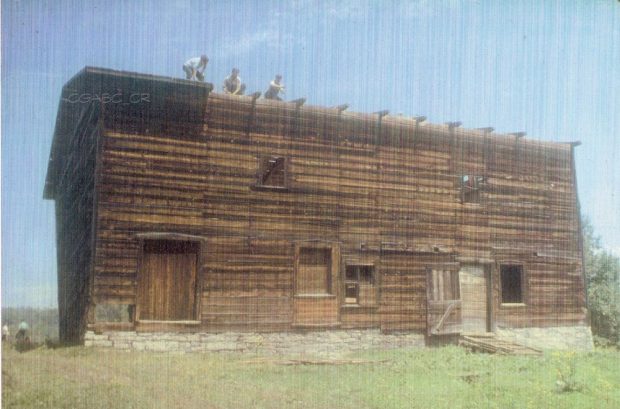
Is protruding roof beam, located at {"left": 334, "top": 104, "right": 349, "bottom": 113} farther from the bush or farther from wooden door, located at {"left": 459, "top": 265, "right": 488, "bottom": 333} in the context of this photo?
the bush

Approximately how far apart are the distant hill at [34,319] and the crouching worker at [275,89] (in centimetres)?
910

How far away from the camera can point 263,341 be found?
52.3 ft

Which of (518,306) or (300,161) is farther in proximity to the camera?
(518,306)

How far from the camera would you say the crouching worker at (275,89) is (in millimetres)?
17797

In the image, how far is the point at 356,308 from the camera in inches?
679

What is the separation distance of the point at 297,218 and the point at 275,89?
4.20 meters

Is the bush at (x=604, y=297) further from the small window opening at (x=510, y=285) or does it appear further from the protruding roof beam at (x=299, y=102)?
the protruding roof beam at (x=299, y=102)

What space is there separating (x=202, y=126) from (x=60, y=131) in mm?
6532

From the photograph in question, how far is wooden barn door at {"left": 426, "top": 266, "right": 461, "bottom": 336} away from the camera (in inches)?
715

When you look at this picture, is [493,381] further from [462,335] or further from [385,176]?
[385,176]

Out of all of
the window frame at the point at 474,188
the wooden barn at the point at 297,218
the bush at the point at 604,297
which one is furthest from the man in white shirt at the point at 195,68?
the bush at the point at 604,297

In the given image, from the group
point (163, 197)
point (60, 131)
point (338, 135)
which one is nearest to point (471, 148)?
point (338, 135)

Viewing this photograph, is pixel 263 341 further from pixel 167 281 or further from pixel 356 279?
pixel 356 279

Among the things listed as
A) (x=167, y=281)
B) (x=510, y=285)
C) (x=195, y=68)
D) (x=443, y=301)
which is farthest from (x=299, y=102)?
(x=510, y=285)
